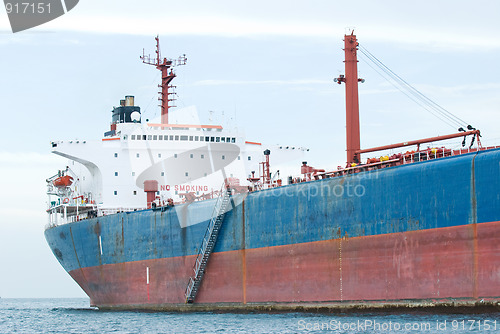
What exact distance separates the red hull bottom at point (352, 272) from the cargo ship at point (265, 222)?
4 centimetres

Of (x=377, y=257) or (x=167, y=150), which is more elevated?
(x=167, y=150)

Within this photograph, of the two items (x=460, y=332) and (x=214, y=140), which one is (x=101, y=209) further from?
(x=460, y=332)

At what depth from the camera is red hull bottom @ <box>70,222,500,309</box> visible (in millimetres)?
19594

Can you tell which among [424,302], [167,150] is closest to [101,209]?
[167,150]

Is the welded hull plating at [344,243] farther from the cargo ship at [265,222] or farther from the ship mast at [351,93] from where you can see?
the ship mast at [351,93]

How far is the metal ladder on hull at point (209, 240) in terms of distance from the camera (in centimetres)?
2839

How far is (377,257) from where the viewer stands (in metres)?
22.1

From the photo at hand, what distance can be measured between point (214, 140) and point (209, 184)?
93.6 inches

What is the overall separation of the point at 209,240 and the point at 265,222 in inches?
119

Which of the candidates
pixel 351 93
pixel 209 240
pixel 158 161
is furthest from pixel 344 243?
pixel 158 161

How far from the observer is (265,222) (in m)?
26.4

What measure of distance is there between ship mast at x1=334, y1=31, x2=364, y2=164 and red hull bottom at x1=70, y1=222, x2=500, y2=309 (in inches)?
193

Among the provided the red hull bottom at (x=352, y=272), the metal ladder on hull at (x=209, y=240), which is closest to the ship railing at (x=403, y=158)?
the red hull bottom at (x=352, y=272)

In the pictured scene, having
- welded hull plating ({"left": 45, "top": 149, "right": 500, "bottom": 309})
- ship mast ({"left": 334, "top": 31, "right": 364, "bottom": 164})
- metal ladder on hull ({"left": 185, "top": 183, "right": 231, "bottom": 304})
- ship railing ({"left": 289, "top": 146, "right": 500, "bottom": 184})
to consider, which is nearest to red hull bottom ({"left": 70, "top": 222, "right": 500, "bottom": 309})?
welded hull plating ({"left": 45, "top": 149, "right": 500, "bottom": 309})
